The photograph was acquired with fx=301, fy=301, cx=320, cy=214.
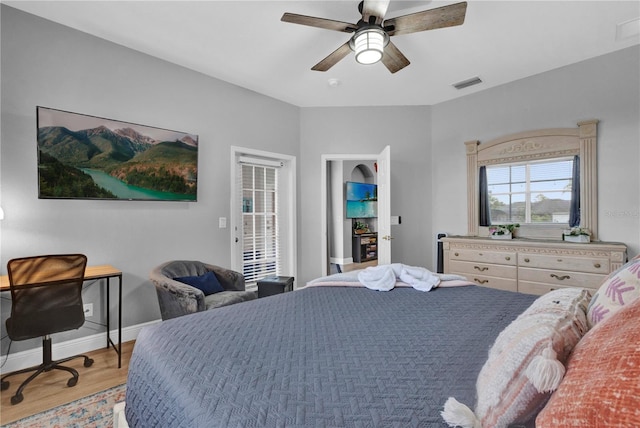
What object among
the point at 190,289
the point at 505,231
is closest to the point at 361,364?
the point at 190,289

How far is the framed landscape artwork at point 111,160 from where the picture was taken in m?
2.54

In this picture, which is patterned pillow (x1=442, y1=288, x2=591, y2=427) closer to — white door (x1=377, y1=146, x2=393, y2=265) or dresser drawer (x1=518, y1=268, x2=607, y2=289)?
dresser drawer (x1=518, y1=268, x2=607, y2=289)

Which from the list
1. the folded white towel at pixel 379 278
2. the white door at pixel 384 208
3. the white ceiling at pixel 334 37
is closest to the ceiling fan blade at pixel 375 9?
the white ceiling at pixel 334 37

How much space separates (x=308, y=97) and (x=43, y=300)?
142 inches

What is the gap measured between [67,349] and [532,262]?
4.65 metres

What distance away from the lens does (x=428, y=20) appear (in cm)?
206

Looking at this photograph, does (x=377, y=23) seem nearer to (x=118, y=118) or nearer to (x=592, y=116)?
(x=118, y=118)

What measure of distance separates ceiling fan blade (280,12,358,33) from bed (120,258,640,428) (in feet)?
6.30

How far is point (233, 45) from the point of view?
2.94m

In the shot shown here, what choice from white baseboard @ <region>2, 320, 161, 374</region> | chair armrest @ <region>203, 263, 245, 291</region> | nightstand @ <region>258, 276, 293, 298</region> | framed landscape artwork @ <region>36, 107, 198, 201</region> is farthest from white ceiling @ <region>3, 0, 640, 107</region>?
white baseboard @ <region>2, 320, 161, 374</region>

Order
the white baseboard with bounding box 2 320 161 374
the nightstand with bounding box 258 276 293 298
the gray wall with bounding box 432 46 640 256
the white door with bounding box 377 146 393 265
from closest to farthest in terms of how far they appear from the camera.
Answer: the white baseboard with bounding box 2 320 161 374 → the gray wall with bounding box 432 46 640 256 → the nightstand with bounding box 258 276 293 298 → the white door with bounding box 377 146 393 265

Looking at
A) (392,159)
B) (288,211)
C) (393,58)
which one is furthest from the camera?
(392,159)

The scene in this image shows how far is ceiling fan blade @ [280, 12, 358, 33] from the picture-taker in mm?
2063

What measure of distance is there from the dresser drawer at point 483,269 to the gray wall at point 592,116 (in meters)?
0.65
